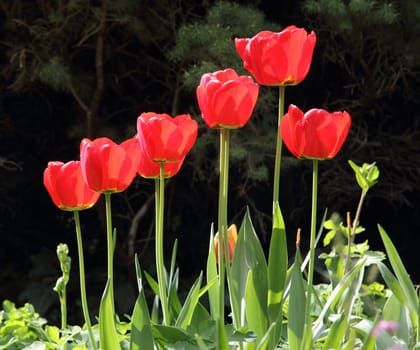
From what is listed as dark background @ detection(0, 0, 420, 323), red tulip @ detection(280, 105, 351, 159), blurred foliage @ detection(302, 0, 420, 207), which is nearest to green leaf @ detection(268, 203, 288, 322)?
red tulip @ detection(280, 105, 351, 159)

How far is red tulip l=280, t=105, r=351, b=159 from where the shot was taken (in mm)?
1351

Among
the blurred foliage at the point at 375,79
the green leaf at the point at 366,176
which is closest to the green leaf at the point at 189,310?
the green leaf at the point at 366,176

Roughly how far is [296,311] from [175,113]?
8.18 ft

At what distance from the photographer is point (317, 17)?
3.55 metres

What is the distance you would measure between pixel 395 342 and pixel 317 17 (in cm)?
236

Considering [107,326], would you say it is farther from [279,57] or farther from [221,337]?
[279,57]

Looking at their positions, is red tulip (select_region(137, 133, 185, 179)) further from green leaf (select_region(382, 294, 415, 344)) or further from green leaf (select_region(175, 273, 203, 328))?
green leaf (select_region(382, 294, 415, 344))

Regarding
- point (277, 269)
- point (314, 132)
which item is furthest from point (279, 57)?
point (277, 269)

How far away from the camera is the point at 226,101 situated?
1.29 m

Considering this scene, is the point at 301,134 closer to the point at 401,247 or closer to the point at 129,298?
the point at 129,298

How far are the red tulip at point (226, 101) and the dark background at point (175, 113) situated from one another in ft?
6.47

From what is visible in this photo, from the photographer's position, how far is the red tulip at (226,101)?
128cm

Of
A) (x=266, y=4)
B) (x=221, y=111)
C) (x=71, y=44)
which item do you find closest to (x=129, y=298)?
(x=71, y=44)

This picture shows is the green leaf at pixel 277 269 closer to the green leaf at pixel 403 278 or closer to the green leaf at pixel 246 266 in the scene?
the green leaf at pixel 246 266
